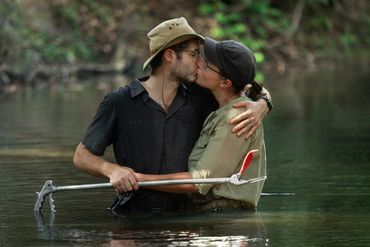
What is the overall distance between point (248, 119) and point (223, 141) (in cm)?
21

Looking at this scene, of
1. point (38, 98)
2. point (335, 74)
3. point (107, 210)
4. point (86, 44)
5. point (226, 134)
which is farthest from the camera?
point (86, 44)

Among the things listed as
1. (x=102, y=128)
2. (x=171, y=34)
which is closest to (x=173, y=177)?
(x=102, y=128)

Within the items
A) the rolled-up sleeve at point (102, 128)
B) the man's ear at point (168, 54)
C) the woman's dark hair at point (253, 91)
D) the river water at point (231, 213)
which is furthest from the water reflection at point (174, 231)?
the man's ear at point (168, 54)

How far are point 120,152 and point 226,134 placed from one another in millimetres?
806

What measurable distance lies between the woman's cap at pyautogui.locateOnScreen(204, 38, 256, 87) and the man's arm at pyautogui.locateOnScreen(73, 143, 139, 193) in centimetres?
88

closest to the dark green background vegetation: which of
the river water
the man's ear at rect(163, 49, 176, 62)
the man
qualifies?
the river water

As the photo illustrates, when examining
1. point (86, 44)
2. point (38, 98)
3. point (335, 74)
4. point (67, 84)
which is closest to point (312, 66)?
point (335, 74)

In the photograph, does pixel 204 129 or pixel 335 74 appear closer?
pixel 204 129

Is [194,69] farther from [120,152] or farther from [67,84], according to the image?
[67,84]

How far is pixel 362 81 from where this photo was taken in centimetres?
2341

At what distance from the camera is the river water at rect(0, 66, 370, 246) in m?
7.13

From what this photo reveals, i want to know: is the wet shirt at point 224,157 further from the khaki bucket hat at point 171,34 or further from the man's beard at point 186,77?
the khaki bucket hat at point 171,34

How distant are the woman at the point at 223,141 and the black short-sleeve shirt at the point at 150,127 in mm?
129

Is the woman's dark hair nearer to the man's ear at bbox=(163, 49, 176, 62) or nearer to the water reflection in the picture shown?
the man's ear at bbox=(163, 49, 176, 62)
